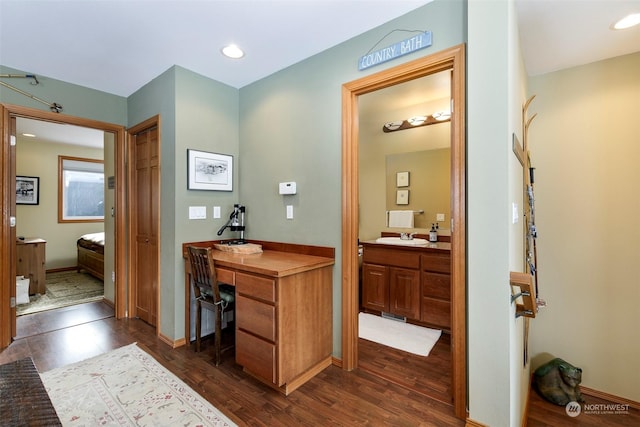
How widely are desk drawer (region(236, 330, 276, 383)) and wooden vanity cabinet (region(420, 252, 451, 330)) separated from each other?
1800mm

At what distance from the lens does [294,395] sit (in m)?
1.98

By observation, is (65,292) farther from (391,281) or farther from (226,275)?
(391,281)

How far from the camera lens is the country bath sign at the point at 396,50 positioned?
6.24 ft

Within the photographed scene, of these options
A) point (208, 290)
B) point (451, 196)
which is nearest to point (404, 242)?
point (451, 196)

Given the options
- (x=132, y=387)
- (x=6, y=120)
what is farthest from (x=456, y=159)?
(x=6, y=120)

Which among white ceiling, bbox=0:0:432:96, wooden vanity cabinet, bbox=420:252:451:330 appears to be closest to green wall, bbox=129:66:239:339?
white ceiling, bbox=0:0:432:96

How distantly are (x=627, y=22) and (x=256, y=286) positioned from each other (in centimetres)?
293

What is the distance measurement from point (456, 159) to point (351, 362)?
1.69 m

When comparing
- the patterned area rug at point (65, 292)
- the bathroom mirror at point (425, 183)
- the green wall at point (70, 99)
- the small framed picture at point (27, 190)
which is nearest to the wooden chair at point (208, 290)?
the green wall at point (70, 99)

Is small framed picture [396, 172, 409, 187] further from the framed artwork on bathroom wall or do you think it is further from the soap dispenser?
the framed artwork on bathroom wall

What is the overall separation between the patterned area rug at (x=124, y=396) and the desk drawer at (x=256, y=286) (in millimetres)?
715

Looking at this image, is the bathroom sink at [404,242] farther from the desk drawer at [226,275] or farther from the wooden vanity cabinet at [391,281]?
the desk drawer at [226,275]

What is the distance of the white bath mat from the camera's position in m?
2.71

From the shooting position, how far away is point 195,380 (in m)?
2.14
